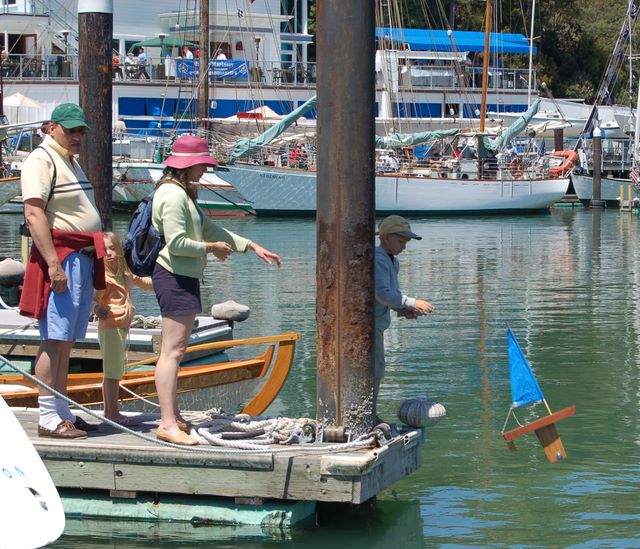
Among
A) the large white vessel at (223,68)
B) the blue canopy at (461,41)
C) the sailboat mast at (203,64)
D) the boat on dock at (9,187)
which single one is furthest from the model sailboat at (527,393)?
the blue canopy at (461,41)

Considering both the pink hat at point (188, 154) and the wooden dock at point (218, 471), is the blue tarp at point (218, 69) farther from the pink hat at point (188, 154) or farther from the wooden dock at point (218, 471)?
the wooden dock at point (218, 471)

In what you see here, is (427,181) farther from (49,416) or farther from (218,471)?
(218,471)

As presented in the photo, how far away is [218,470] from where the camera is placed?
7387 mm

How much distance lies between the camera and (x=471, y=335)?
15.6m

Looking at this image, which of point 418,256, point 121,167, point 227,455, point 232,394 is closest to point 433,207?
point 121,167

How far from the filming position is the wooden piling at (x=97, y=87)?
11547mm

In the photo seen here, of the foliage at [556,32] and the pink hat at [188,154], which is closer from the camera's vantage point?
the pink hat at [188,154]

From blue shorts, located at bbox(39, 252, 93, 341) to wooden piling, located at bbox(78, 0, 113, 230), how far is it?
166 inches

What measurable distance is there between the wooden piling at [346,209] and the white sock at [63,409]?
1.53 m

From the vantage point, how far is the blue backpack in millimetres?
7383

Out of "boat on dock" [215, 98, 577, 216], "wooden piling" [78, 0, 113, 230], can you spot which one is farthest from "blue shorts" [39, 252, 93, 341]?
"boat on dock" [215, 98, 577, 216]

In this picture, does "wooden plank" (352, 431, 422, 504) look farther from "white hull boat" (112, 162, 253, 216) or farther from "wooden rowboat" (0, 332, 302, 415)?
"white hull boat" (112, 162, 253, 216)

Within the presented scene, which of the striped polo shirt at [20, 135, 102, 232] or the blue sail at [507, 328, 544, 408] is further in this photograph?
the blue sail at [507, 328, 544, 408]

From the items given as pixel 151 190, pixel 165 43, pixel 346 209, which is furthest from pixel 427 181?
pixel 346 209
